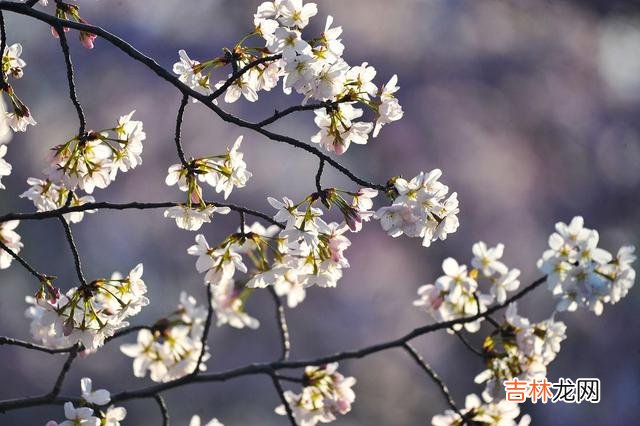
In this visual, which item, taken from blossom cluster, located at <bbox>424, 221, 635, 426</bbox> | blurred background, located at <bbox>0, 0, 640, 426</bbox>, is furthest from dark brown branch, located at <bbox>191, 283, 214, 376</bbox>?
blurred background, located at <bbox>0, 0, 640, 426</bbox>

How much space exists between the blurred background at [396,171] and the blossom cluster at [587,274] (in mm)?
3383

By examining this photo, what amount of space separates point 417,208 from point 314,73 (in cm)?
20

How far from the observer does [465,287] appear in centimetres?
135

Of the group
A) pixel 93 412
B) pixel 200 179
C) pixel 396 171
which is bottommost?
pixel 93 412

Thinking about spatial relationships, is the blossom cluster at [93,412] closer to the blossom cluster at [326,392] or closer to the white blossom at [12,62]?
the blossom cluster at [326,392]

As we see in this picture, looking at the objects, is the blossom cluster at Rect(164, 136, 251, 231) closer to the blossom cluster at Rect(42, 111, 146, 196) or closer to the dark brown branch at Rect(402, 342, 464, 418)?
the blossom cluster at Rect(42, 111, 146, 196)

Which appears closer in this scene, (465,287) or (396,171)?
(465,287)

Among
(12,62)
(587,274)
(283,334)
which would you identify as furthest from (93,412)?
(587,274)

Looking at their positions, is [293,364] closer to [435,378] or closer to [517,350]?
[435,378]

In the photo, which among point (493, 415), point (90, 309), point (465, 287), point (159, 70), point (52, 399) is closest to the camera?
point (159, 70)

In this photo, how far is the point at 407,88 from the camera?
531 cm

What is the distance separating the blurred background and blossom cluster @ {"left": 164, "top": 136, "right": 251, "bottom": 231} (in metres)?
3.49

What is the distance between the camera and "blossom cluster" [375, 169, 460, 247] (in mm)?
932

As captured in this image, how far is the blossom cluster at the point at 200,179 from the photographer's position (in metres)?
0.99
